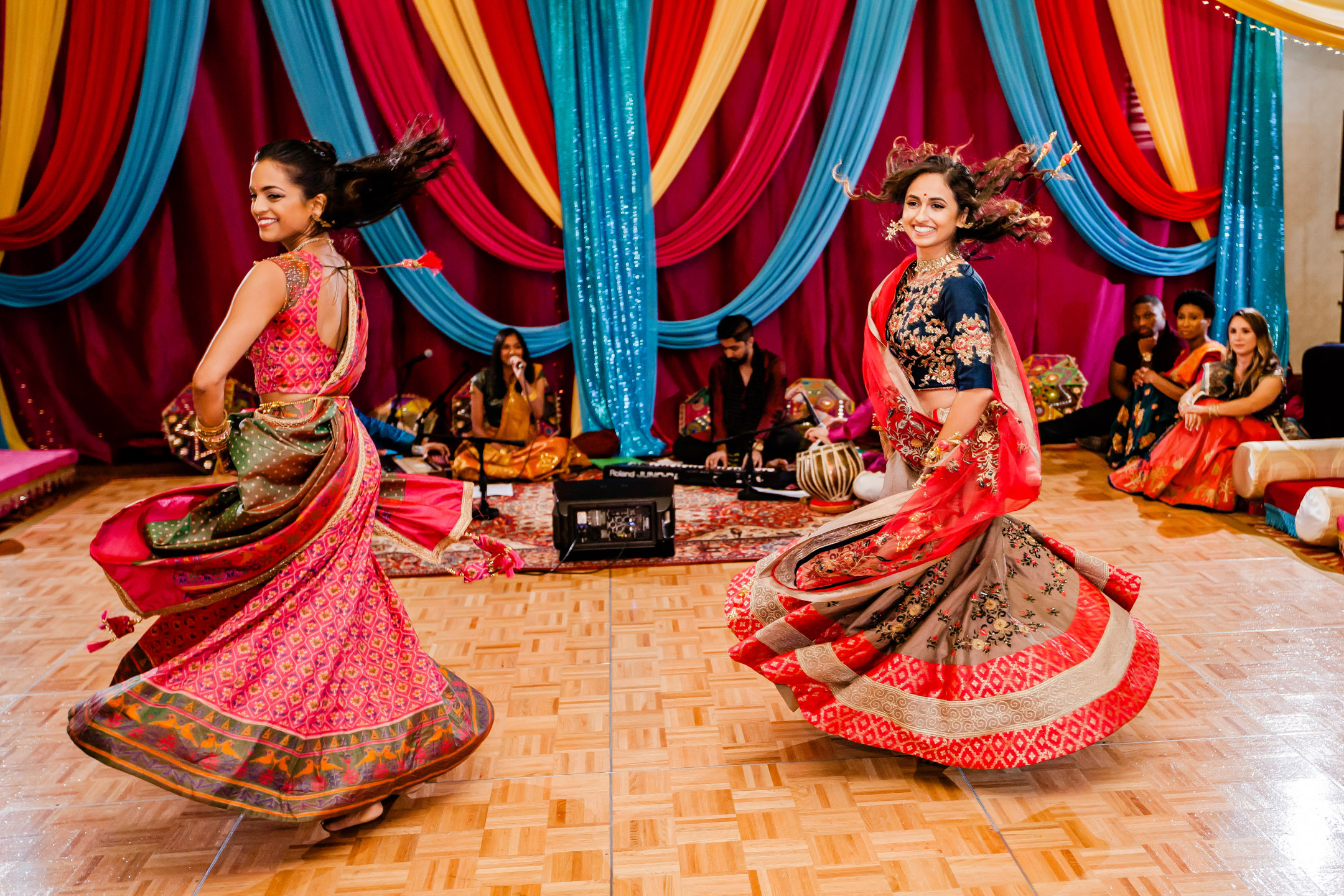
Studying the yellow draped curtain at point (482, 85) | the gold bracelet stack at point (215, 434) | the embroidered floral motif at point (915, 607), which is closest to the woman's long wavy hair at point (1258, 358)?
the embroidered floral motif at point (915, 607)

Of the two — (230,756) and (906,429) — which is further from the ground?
(906,429)

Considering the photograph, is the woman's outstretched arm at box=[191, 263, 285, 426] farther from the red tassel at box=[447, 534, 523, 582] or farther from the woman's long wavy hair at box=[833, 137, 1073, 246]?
the woman's long wavy hair at box=[833, 137, 1073, 246]

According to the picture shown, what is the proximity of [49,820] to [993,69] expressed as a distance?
6.30 m

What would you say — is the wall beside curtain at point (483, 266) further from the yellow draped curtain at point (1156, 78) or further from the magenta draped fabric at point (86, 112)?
the yellow draped curtain at point (1156, 78)

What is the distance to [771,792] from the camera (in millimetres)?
2729

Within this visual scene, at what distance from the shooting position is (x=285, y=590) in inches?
96.0


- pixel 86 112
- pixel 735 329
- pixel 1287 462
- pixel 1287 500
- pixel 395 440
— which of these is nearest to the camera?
pixel 395 440

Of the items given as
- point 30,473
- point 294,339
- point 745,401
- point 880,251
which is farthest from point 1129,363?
point 30,473

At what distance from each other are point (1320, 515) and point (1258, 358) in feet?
3.53

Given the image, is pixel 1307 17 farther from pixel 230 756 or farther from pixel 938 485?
pixel 230 756

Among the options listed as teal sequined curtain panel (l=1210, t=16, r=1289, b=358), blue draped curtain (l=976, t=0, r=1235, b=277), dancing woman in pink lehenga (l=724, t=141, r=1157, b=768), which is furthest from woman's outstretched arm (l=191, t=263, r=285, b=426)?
teal sequined curtain panel (l=1210, t=16, r=1289, b=358)

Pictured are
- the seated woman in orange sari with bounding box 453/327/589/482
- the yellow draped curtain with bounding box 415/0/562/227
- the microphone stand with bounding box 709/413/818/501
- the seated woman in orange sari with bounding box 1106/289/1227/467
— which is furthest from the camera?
the yellow draped curtain with bounding box 415/0/562/227

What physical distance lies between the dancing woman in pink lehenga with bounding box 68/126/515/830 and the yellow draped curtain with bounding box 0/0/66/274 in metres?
4.83

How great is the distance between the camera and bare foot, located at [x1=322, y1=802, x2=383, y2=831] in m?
2.54
